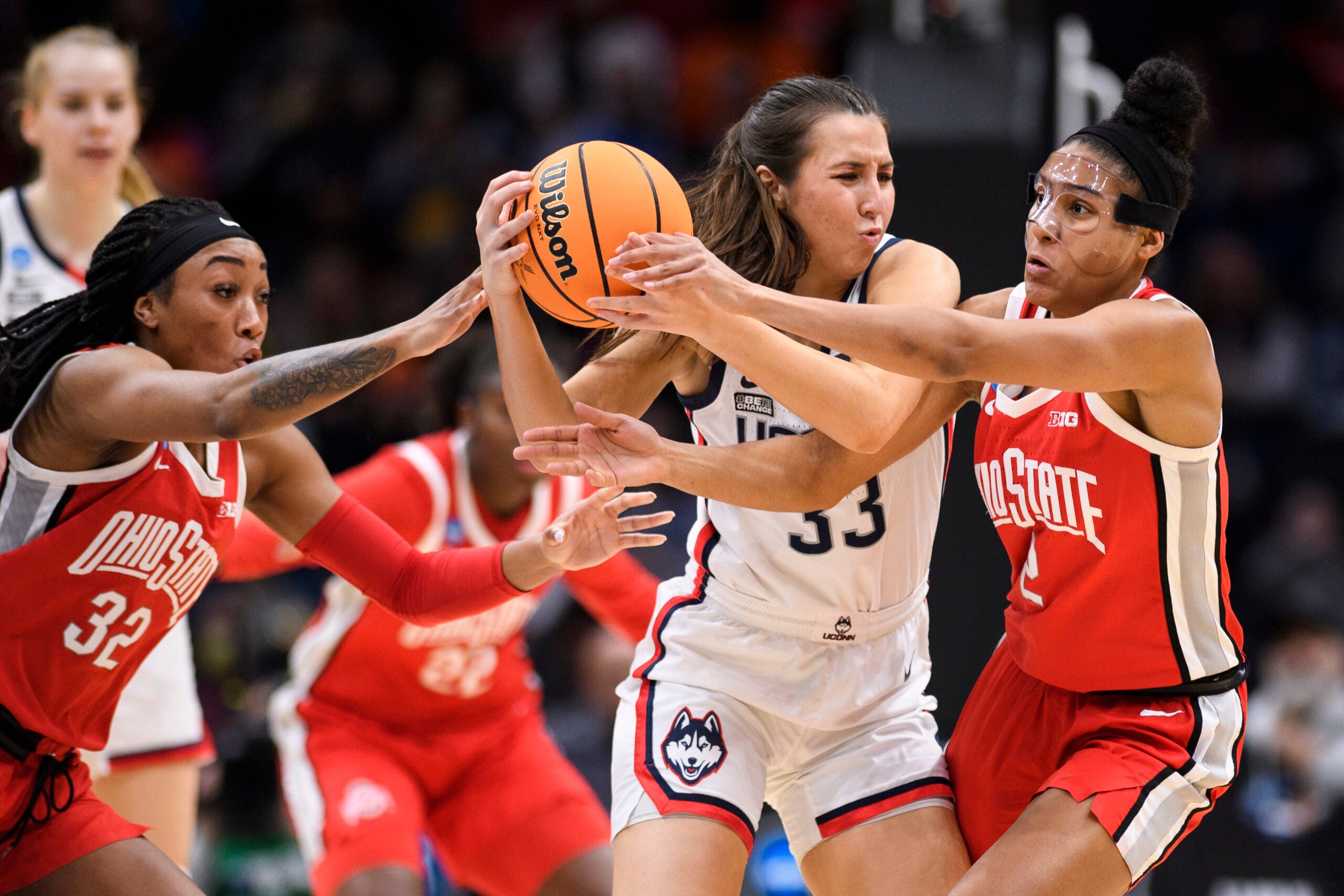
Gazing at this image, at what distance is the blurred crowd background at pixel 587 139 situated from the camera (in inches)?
321

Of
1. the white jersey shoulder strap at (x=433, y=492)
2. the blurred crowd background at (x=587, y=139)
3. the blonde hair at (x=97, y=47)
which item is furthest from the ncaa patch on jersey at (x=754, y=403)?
the blurred crowd background at (x=587, y=139)

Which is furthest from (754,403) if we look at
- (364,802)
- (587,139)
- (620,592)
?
(587,139)

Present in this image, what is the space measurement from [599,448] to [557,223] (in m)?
0.52

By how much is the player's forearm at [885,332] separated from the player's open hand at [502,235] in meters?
0.58

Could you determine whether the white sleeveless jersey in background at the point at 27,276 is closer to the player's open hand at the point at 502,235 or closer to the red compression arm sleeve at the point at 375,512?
the red compression arm sleeve at the point at 375,512

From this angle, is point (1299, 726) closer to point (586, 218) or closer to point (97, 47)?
point (586, 218)

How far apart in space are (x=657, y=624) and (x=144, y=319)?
1.44 meters

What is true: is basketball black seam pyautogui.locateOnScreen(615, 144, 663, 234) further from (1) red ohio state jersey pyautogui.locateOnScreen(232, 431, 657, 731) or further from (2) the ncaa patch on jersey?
(1) red ohio state jersey pyautogui.locateOnScreen(232, 431, 657, 731)

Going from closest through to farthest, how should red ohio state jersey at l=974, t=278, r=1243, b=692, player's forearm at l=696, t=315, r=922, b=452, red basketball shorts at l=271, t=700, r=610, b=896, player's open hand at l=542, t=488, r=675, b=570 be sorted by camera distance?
1. player's forearm at l=696, t=315, r=922, b=452
2. red ohio state jersey at l=974, t=278, r=1243, b=692
3. player's open hand at l=542, t=488, r=675, b=570
4. red basketball shorts at l=271, t=700, r=610, b=896

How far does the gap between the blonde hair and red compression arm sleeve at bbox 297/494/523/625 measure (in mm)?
1854

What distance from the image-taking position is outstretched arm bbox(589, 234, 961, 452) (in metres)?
3.15

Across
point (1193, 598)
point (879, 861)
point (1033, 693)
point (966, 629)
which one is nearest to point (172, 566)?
point (879, 861)

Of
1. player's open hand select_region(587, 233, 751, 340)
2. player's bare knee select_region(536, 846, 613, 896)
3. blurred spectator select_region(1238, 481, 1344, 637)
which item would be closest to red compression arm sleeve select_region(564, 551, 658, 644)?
player's bare knee select_region(536, 846, 613, 896)

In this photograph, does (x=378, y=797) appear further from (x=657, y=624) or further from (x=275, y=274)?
(x=275, y=274)
